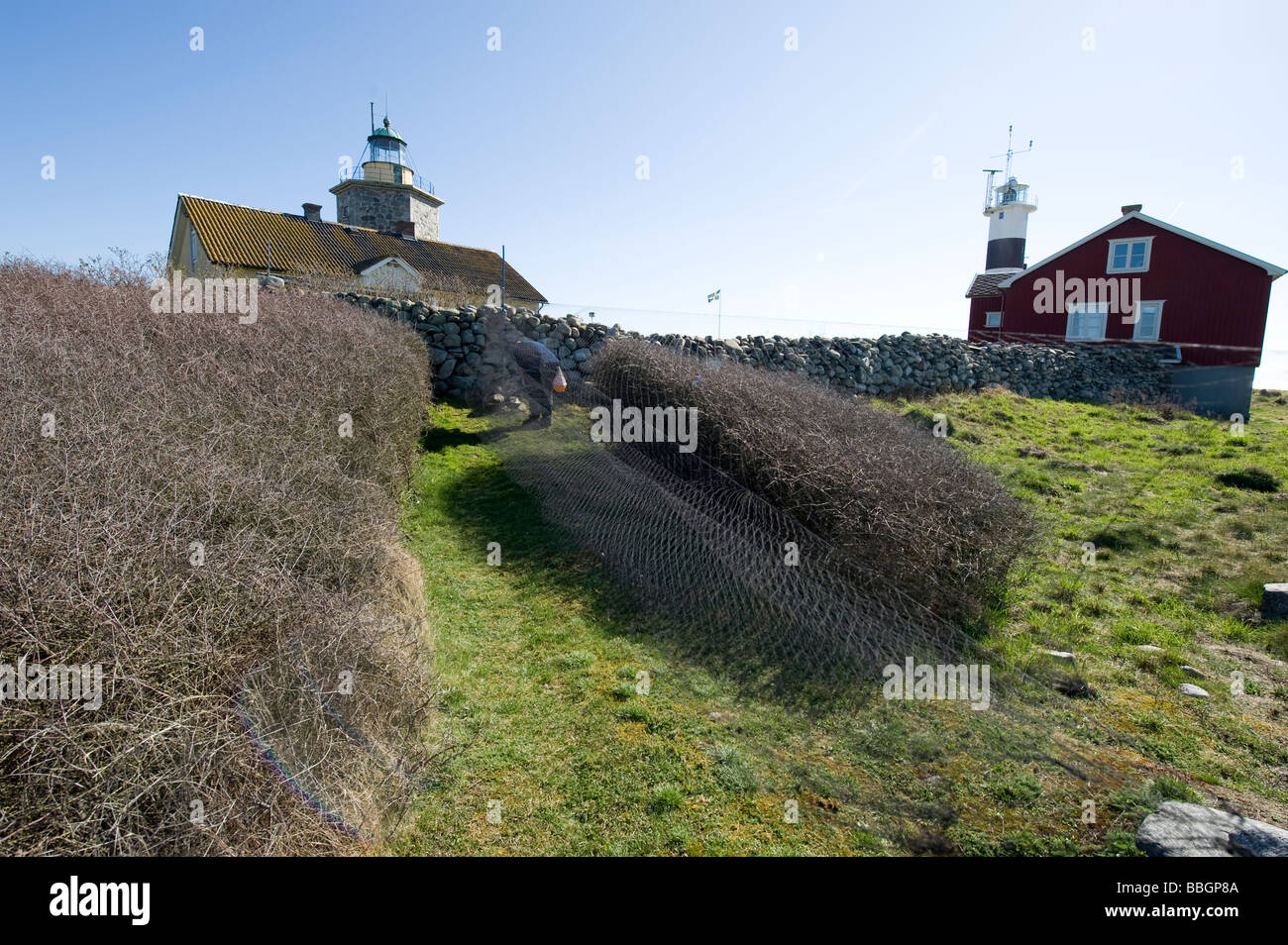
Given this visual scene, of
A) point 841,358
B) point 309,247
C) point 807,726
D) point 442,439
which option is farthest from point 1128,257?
point 309,247

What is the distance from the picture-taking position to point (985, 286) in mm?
26969

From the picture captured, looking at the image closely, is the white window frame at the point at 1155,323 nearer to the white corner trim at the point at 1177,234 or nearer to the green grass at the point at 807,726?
the white corner trim at the point at 1177,234

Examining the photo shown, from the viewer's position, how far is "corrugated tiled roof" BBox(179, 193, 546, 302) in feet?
71.3

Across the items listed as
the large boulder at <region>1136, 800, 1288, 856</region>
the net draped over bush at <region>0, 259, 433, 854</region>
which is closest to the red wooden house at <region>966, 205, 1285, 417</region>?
the large boulder at <region>1136, 800, 1288, 856</region>

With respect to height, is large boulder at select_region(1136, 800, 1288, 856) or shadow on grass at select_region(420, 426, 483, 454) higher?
shadow on grass at select_region(420, 426, 483, 454)

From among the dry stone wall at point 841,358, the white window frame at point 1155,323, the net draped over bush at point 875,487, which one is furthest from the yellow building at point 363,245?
the white window frame at point 1155,323

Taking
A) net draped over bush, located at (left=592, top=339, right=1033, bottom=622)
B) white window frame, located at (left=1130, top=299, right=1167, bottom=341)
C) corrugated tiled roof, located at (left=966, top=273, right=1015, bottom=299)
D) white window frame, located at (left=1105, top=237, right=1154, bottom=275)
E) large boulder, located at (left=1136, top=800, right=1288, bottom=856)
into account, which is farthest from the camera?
corrugated tiled roof, located at (left=966, top=273, right=1015, bottom=299)

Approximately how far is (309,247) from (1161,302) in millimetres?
30281

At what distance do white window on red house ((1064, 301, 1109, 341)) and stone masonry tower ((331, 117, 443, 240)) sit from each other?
90.8 ft

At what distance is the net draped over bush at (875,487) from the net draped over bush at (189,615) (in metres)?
3.45

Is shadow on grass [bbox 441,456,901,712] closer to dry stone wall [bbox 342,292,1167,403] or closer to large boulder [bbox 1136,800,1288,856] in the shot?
large boulder [bbox 1136,800,1288,856]

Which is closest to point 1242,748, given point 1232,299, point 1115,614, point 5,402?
point 1115,614
